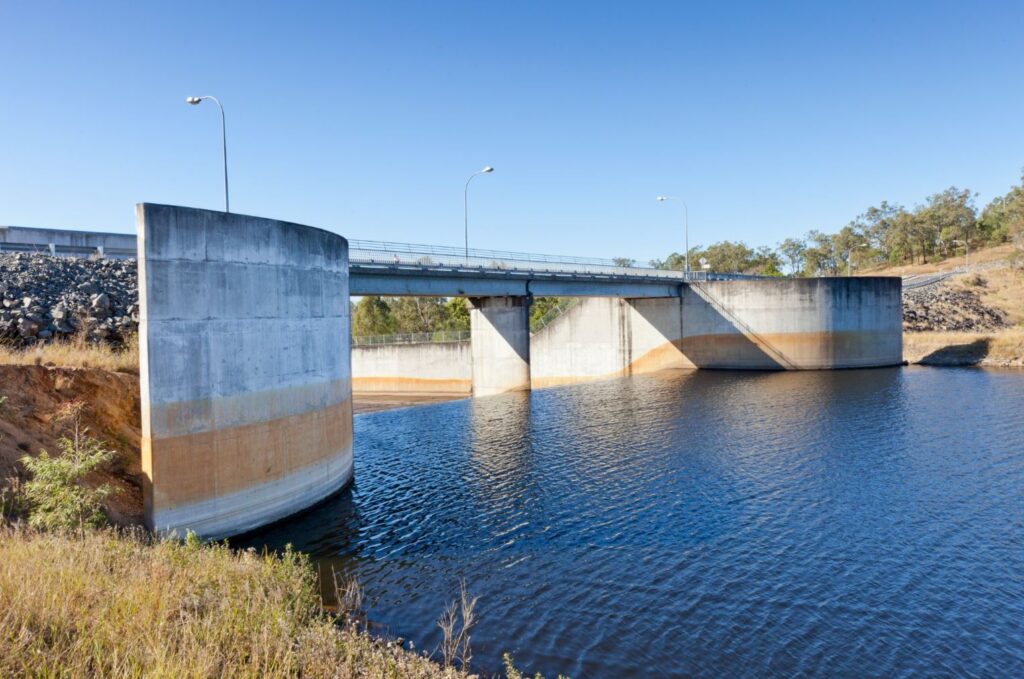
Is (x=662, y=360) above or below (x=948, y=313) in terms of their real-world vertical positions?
below

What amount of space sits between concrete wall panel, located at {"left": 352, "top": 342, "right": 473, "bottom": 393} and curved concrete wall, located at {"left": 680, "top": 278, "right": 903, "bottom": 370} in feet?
80.3

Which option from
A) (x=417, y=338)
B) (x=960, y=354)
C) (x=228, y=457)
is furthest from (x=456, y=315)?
(x=228, y=457)

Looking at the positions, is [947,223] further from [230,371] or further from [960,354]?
[230,371]

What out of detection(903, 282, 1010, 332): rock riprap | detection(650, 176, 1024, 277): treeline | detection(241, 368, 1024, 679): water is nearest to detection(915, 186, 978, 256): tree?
detection(650, 176, 1024, 277): treeline

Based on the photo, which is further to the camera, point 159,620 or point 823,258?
point 823,258

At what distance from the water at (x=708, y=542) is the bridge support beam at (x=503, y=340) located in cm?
1575

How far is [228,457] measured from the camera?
46.7 feet

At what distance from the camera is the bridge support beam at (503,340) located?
43.1m

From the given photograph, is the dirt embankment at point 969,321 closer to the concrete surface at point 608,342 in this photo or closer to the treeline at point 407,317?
the concrete surface at point 608,342

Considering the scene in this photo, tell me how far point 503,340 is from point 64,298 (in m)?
28.6

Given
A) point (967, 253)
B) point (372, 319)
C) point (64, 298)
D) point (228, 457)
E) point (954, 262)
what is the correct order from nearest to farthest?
point (228, 457) → point (64, 298) → point (372, 319) → point (954, 262) → point (967, 253)

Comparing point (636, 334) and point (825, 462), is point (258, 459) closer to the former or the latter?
point (825, 462)

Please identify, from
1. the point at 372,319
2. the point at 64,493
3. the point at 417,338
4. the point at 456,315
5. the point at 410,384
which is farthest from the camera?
the point at 372,319

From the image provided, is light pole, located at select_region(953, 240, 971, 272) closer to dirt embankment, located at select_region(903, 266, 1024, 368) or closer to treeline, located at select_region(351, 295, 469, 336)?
dirt embankment, located at select_region(903, 266, 1024, 368)
